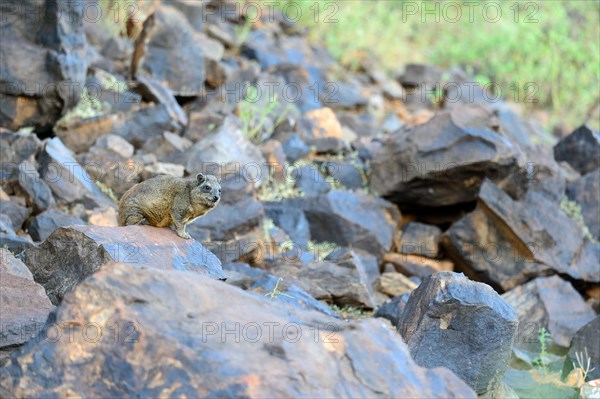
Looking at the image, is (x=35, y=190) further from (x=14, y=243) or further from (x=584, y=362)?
(x=584, y=362)

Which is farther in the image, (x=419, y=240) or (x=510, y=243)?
(x=419, y=240)

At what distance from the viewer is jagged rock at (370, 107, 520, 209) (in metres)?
13.1

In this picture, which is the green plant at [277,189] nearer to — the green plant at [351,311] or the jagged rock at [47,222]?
the green plant at [351,311]

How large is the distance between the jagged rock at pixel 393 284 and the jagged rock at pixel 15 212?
16.0 ft

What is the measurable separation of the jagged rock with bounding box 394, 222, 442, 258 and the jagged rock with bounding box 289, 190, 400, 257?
44 centimetres

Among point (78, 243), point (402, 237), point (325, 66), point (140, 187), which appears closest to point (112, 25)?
point (325, 66)

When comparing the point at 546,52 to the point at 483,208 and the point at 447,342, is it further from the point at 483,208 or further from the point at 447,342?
the point at 447,342

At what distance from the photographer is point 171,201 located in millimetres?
8727

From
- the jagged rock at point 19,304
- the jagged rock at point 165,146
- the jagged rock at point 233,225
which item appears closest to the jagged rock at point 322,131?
the jagged rock at point 165,146

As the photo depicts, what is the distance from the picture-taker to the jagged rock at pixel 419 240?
13.7 m

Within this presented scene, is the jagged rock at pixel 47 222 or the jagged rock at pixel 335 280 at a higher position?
the jagged rock at pixel 47 222

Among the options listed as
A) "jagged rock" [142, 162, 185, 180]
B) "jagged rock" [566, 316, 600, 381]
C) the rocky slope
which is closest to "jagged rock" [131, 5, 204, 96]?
the rocky slope

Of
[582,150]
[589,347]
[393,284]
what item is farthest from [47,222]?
[582,150]

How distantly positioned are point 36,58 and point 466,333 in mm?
7700
